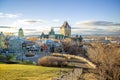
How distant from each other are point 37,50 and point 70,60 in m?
0.72

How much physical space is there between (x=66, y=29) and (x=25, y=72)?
1257mm

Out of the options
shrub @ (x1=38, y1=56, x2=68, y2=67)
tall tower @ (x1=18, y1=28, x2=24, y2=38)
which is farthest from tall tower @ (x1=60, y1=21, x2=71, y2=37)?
tall tower @ (x1=18, y1=28, x2=24, y2=38)

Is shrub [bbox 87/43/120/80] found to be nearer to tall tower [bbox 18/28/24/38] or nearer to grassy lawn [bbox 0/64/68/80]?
grassy lawn [bbox 0/64/68/80]

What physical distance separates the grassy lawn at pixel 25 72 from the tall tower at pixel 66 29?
0.82 m

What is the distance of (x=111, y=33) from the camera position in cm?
482

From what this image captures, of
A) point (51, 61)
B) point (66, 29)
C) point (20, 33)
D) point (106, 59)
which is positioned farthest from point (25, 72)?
point (106, 59)

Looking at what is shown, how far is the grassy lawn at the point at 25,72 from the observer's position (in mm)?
4221

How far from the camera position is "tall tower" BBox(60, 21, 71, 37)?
4.61 meters

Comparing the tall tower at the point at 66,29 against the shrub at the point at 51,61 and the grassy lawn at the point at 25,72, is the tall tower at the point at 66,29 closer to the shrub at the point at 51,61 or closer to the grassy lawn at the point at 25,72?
the shrub at the point at 51,61

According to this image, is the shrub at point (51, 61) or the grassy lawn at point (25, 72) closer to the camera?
the grassy lawn at point (25, 72)

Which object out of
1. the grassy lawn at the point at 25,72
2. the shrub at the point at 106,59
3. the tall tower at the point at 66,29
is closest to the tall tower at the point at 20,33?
the grassy lawn at the point at 25,72

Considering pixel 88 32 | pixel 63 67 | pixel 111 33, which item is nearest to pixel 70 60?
pixel 63 67

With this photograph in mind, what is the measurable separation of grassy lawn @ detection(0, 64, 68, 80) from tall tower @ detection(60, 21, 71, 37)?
82 cm

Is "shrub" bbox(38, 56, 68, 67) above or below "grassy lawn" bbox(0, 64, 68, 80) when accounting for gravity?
above
